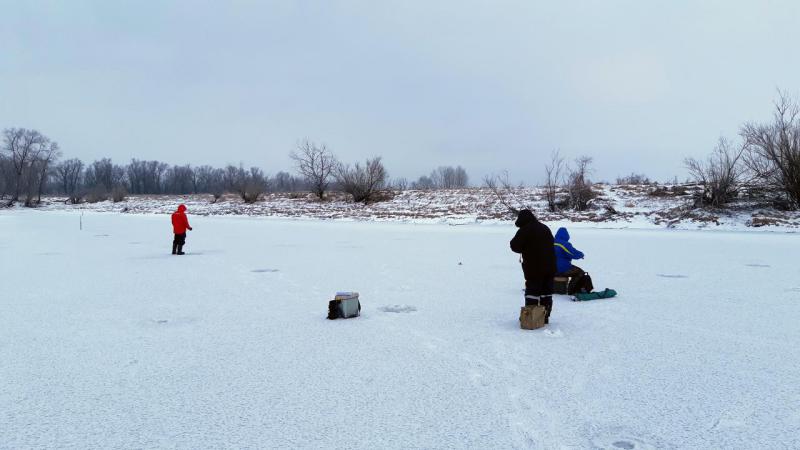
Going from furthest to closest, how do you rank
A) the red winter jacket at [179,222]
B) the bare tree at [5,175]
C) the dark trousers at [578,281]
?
the bare tree at [5,175] → the red winter jacket at [179,222] → the dark trousers at [578,281]

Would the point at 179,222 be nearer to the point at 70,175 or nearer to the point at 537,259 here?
the point at 537,259

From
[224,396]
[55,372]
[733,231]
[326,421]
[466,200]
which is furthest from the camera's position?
[466,200]

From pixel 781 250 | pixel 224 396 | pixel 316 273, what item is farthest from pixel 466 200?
pixel 224 396

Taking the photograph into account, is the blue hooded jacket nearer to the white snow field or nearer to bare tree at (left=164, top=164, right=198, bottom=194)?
the white snow field

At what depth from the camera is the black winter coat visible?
6633mm

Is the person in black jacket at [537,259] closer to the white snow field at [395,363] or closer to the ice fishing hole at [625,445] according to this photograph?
the white snow field at [395,363]

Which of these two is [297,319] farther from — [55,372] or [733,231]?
[733,231]

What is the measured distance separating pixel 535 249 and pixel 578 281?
8.16 ft

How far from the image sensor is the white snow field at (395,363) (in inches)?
145

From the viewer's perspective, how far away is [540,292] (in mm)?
6656

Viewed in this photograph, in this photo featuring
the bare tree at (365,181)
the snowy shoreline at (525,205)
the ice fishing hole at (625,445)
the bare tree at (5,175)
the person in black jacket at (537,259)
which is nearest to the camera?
the ice fishing hole at (625,445)

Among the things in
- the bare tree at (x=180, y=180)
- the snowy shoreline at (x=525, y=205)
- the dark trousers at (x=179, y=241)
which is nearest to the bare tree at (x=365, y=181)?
the snowy shoreline at (x=525, y=205)

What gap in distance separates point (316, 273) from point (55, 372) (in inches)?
257

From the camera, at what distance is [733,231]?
23.1 m
